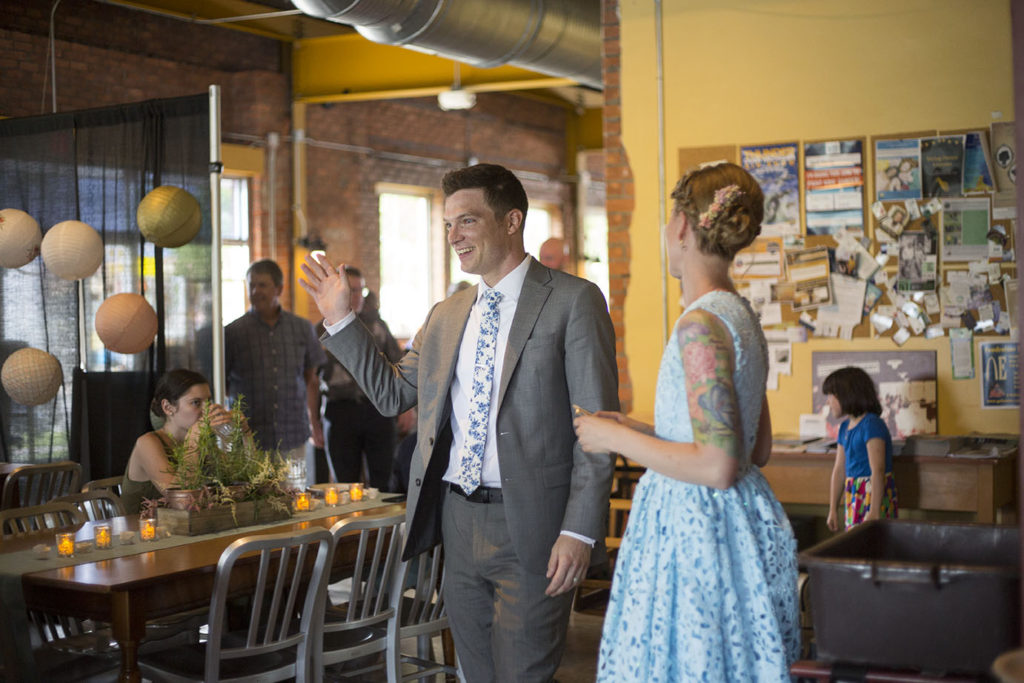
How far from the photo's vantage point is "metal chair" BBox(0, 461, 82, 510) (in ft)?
16.7

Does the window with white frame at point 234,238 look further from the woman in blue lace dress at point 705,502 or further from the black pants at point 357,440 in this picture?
the woman in blue lace dress at point 705,502

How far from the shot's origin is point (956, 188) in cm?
496

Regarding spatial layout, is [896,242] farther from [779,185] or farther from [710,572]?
[710,572]

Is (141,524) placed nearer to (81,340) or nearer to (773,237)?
(81,340)

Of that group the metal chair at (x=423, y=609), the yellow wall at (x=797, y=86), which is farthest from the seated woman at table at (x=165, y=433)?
the yellow wall at (x=797, y=86)

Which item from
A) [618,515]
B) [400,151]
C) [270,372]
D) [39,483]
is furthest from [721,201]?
[400,151]

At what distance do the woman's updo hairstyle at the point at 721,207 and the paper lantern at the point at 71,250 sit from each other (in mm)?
3790

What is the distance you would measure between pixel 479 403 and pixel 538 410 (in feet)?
0.50

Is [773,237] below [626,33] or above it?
below

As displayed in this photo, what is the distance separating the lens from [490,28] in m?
5.73

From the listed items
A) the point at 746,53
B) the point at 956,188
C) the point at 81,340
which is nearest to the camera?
the point at 956,188

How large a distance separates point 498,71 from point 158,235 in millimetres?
4811

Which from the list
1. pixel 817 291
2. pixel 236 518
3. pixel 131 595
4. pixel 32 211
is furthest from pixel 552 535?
pixel 32 211

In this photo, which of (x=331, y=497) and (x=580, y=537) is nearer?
(x=580, y=537)
